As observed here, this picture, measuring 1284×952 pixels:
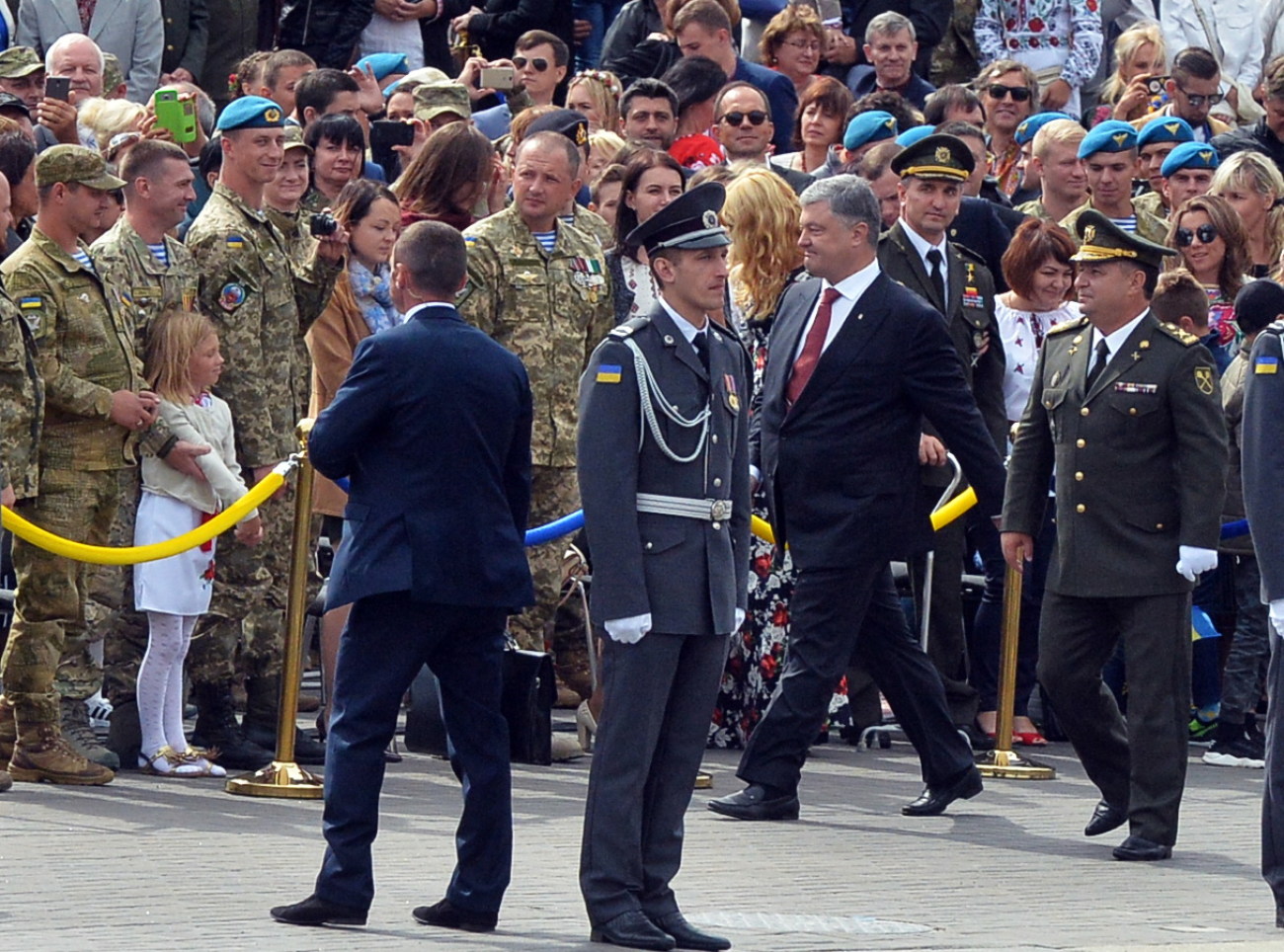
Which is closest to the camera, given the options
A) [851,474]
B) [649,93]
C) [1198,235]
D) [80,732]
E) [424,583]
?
[424,583]

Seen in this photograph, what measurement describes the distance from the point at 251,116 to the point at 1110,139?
14.7 feet

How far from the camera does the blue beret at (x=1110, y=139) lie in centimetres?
1198

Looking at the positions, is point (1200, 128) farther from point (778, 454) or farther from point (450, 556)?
point (450, 556)

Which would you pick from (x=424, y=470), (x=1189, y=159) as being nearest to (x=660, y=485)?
(x=424, y=470)

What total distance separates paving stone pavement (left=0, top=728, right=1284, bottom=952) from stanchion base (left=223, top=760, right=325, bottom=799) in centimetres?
7

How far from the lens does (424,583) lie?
22.4 ft

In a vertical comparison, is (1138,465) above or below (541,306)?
below

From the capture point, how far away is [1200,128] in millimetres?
14922

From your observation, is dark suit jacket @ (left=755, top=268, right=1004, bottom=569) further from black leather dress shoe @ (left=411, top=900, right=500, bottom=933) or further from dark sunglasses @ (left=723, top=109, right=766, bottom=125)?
dark sunglasses @ (left=723, top=109, right=766, bottom=125)

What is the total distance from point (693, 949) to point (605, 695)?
0.74 m

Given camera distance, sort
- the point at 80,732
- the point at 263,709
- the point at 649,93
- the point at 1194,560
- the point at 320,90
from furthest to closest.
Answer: the point at 649,93 → the point at 320,90 → the point at 263,709 → the point at 80,732 → the point at 1194,560

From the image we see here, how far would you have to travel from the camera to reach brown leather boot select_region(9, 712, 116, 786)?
350 inches

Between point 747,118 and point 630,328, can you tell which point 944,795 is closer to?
point 630,328

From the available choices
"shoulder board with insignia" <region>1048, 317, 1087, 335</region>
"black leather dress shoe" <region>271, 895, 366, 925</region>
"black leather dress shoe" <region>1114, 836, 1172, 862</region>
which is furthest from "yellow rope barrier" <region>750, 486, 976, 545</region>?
"black leather dress shoe" <region>271, 895, 366, 925</region>
